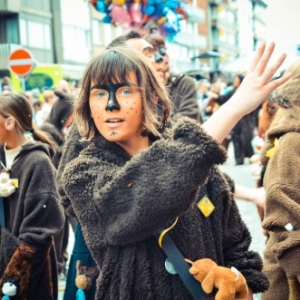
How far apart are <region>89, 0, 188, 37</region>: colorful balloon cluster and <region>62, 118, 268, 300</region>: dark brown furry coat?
139 inches

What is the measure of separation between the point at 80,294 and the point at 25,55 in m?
10.6

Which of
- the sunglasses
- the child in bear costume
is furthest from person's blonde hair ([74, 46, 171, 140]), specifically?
the sunglasses

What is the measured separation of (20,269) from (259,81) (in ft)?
6.76

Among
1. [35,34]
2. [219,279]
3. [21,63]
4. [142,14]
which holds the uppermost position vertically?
[35,34]

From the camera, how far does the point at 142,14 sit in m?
5.75

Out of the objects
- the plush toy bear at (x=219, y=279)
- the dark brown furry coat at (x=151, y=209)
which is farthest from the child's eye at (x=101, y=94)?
the plush toy bear at (x=219, y=279)

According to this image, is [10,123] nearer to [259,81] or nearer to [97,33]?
[259,81]

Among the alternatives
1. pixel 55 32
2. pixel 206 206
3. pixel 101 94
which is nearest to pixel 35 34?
pixel 55 32

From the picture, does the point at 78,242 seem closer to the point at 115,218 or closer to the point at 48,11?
the point at 115,218

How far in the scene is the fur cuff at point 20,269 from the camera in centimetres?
355

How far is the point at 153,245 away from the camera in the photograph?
85.9 inches

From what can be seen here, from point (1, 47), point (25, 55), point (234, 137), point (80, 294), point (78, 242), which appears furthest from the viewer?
point (1, 47)

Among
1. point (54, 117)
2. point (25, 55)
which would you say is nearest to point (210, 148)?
point (54, 117)

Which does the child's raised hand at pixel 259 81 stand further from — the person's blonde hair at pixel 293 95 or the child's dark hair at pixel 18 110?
the child's dark hair at pixel 18 110
